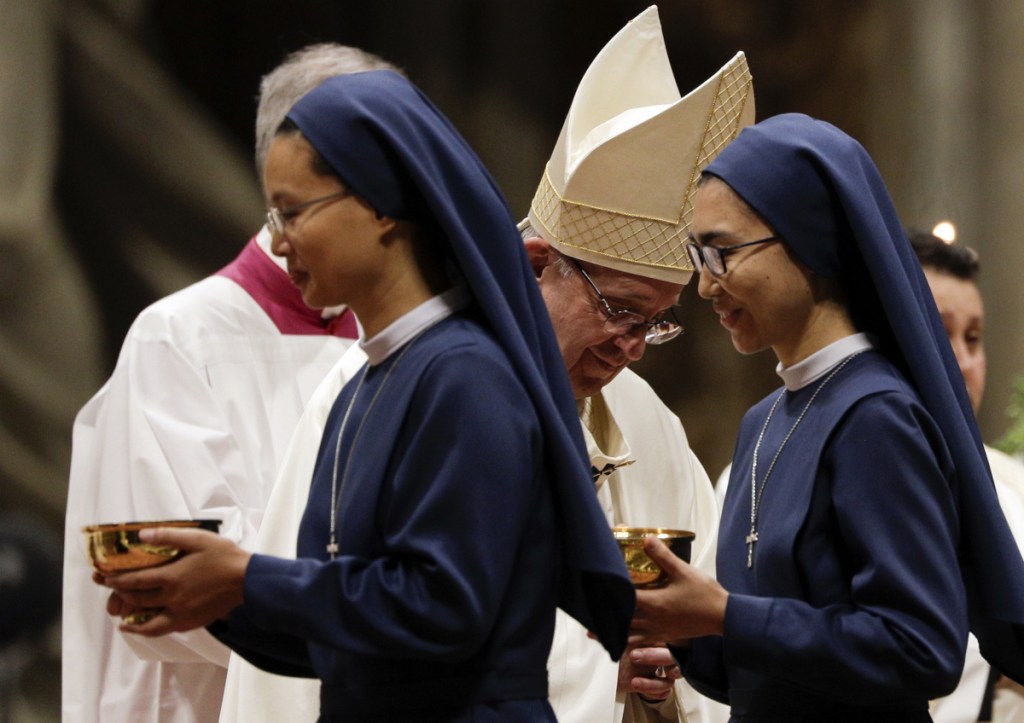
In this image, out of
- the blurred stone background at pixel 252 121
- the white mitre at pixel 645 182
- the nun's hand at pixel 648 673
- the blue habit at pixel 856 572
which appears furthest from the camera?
the blurred stone background at pixel 252 121

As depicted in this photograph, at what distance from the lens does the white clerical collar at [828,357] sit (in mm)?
3031

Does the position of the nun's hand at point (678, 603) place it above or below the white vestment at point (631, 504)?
above

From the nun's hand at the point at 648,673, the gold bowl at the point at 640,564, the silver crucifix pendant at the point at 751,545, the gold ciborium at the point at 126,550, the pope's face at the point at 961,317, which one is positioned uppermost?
the gold ciborium at the point at 126,550

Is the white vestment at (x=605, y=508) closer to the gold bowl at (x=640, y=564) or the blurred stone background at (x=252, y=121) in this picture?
the gold bowl at (x=640, y=564)

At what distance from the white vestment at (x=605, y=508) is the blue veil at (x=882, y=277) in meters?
1.19

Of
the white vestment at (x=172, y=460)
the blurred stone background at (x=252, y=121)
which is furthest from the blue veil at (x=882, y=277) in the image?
the blurred stone background at (x=252, y=121)

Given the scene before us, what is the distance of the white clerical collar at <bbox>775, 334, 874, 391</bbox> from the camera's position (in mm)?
3031

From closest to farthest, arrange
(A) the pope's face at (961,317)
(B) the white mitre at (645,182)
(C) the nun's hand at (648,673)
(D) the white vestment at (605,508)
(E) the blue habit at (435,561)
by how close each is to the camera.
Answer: (E) the blue habit at (435,561)
(C) the nun's hand at (648,673)
(D) the white vestment at (605,508)
(B) the white mitre at (645,182)
(A) the pope's face at (961,317)

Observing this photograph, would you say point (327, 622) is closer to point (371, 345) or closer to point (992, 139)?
point (371, 345)

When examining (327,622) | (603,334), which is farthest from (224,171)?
(327,622)

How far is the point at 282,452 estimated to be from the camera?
5090mm

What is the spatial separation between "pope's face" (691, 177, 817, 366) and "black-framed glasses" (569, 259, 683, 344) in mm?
1047

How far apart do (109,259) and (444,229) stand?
4.60 meters

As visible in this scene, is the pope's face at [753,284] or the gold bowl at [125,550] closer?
the gold bowl at [125,550]
